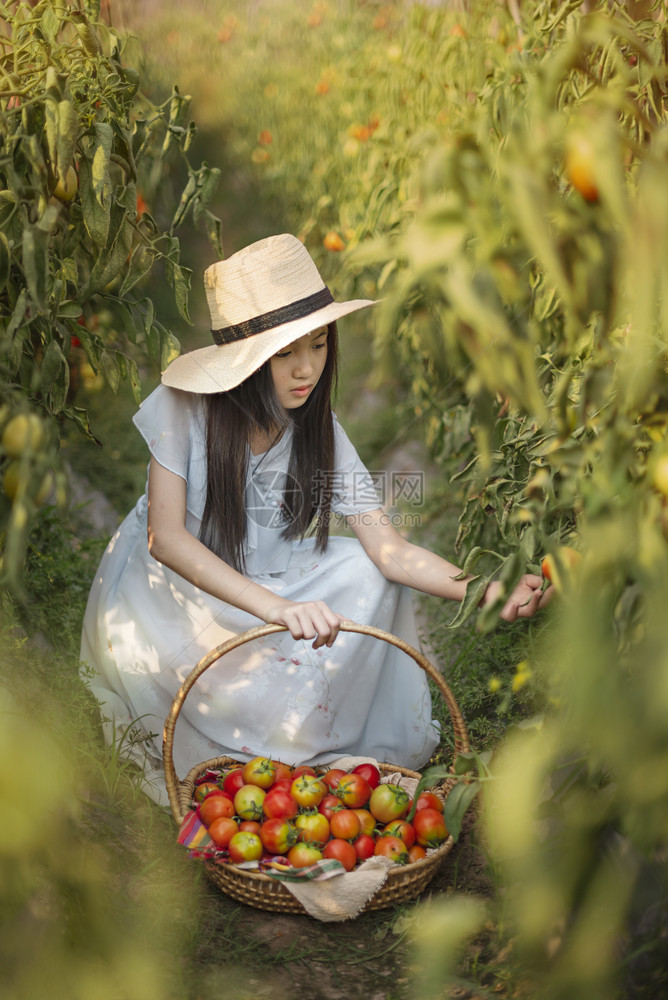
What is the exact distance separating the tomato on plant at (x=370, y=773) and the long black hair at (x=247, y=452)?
392 millimetres

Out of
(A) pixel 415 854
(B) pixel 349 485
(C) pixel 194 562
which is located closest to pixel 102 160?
(C) pixel 194 562

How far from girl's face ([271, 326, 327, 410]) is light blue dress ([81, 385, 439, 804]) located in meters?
0.14

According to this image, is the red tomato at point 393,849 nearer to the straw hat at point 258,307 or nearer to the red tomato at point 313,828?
the red tomato at point 313,828

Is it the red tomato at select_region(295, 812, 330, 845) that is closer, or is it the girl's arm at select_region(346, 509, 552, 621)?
the red tomato at select_region(295, 812, 330, 845)

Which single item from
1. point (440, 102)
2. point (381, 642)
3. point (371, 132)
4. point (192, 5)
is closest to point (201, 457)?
point (381, 642)

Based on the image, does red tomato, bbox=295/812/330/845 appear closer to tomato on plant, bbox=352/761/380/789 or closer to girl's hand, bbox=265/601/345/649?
tomato on plant, bbox=352/761/380/789

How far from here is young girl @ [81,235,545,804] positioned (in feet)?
4.30

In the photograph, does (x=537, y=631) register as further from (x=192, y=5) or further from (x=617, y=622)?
(x=192, y=5)

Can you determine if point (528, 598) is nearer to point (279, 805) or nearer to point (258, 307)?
point (279, 805)

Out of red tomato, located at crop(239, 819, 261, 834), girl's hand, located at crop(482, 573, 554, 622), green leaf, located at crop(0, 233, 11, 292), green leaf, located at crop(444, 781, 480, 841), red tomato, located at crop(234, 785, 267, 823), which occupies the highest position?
green leaf, located at crop(0, 233, 11, 292)

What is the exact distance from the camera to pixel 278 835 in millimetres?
1153

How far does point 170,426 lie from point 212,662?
0.40 meters

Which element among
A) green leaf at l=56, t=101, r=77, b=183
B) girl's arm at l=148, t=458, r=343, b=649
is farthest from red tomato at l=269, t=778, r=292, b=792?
green leaf at l=56, t=101, r=77, b=183

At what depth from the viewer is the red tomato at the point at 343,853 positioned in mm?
1137
